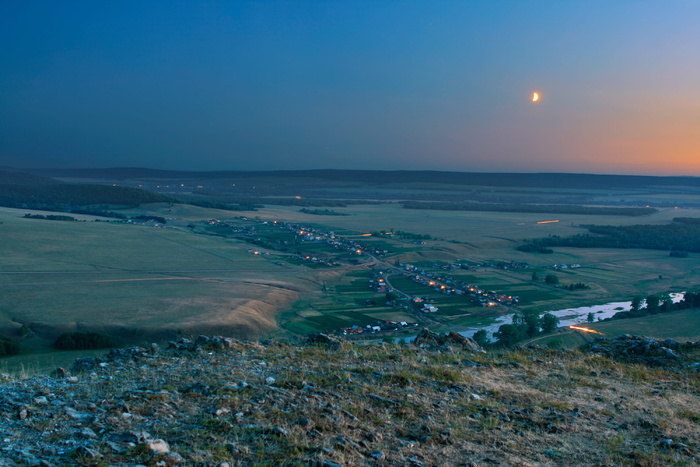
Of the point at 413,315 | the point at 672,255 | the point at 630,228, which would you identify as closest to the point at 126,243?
the point at 413,315

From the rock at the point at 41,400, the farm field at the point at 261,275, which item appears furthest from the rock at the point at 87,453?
the farm field at the point at 261,275

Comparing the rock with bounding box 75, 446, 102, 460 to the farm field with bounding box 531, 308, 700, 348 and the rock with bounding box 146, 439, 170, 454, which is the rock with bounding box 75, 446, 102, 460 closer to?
the rock with bounding box 146, 439, 170, 454

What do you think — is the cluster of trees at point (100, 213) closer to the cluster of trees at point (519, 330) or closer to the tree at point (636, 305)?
the cluster of trees at point (519, 330)

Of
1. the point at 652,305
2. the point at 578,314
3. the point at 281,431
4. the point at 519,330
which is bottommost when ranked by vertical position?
the point at 578,314

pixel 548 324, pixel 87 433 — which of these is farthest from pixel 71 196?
pixel 87 433

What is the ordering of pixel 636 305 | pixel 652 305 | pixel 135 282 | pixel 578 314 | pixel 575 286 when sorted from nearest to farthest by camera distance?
pixel 652 305
pixel 578 314
pixel 636 305
pixel 135 282
pixel 575 286

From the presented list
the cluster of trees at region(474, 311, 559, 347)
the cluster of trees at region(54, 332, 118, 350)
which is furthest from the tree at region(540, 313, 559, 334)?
the cluster of trees at region(54, 332, 118, 350)

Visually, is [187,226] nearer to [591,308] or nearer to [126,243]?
[126,243]

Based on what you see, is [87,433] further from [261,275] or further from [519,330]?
[261,275]
